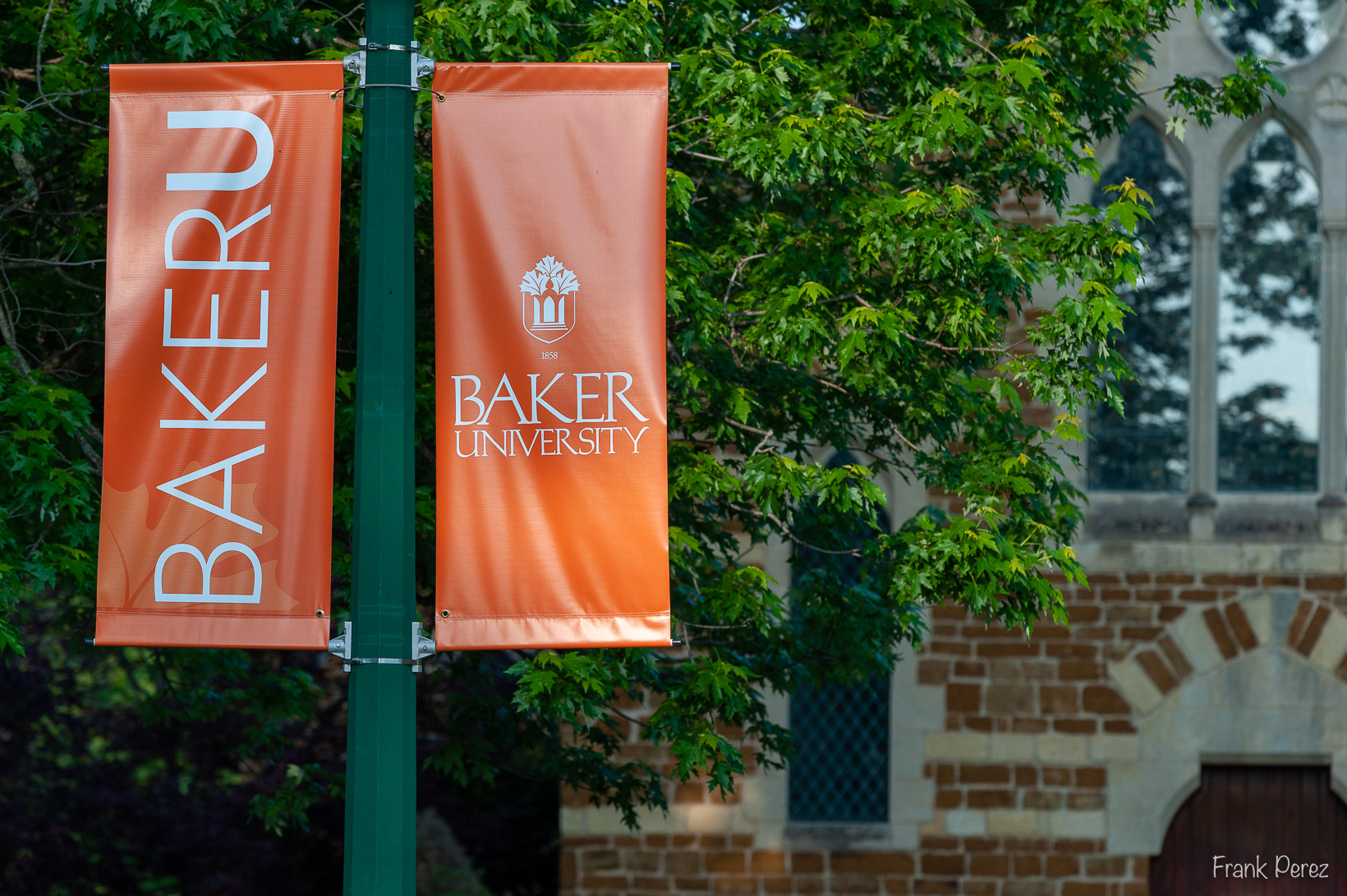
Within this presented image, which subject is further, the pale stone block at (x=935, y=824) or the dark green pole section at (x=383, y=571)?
the pale stone block at (x=935, y=824)

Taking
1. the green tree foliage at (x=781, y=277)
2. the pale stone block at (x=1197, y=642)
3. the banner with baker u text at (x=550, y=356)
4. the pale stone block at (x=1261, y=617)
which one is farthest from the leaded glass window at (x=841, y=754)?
the banner with baker u text at (x=550, y=356)

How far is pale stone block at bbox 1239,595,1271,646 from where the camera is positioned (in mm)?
10242

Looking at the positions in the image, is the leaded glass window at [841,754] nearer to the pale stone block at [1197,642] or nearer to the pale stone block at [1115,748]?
the pale stone block at [1115,748]

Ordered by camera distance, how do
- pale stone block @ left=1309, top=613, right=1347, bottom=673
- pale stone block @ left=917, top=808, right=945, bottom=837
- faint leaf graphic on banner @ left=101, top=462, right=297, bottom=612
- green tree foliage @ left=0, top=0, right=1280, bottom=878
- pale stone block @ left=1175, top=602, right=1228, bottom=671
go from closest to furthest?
faint leaf graphic on banner @ left=101, top=462, right=297, bottom=612, green tree foliage @ left=0, top=0, right=1280, bottom=878, pale stone block @ left=1309, top=613, right=1347, bottom=673, pale stone block @ left=1175, top=602, right=1228, bottom=671, pale stone block @ left=917, top=808, right=945, bottom=837

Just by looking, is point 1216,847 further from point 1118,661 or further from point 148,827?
point 148,827

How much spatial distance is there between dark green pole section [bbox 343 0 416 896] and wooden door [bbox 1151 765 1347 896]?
8151 millimetres

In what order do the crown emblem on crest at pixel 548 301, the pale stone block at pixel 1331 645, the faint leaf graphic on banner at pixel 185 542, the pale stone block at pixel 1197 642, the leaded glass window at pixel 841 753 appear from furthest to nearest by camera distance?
the leaded glass window at pixel 841 753, the pale stone block at pixel 1197 642, the pale stone block at pixel 1331 645, the crown emblem on crest at pixel 548 301, the faint leaf graphic on banner at pixel 185 542

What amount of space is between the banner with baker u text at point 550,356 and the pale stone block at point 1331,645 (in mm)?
7914

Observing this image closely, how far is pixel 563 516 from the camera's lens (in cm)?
407

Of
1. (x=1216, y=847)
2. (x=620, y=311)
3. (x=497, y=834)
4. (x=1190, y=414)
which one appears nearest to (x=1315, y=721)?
(x=1216, y=847)

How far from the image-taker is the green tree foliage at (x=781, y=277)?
5.47m

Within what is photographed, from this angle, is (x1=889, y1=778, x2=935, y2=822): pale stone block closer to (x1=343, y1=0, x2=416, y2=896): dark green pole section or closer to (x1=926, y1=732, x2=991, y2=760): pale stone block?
(x1=926, y1=732, x2=991, y2=760): pale stone block

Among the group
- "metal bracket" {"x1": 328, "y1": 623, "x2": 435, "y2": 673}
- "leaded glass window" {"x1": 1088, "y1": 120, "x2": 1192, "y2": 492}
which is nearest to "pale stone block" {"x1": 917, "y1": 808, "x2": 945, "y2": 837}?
"leaded glass window" {"x1": 1088, "y1": 120, "x2": 1192, "y2": 492}

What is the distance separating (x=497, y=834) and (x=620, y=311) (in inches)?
342
